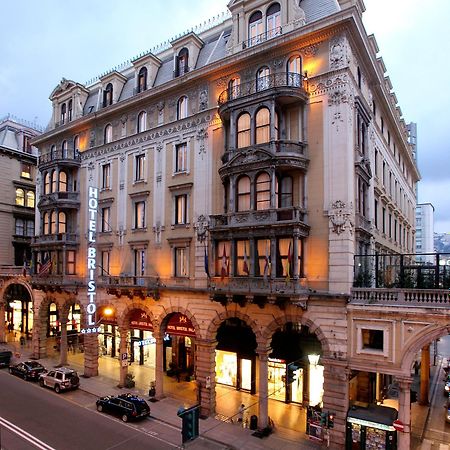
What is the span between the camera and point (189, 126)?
29.1 meters

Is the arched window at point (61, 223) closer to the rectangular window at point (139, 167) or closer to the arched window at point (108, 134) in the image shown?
the arched window at point (108, 134)

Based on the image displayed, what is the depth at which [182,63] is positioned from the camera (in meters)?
31.0

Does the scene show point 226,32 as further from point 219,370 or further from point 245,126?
point 219,370

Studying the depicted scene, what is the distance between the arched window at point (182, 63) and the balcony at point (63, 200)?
51.5 feet

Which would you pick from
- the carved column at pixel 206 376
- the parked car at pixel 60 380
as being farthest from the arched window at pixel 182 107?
the parked car at pixel 60 380

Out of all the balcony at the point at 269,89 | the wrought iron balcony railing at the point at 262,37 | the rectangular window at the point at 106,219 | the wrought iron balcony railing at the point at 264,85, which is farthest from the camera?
the rectangular window at the point at 106,219

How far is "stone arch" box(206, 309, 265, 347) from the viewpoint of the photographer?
23781 mm

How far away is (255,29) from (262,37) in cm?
104

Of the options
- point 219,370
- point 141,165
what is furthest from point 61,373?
point 141,165

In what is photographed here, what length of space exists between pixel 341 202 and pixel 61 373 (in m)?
23.9

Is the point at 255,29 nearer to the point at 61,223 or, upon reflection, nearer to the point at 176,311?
the point at 176,311

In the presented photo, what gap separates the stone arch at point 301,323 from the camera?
21397 millimetres

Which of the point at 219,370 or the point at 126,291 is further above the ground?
the point at 126,291

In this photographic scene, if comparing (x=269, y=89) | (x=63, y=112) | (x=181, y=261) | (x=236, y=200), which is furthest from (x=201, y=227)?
(x=63, y=112)
